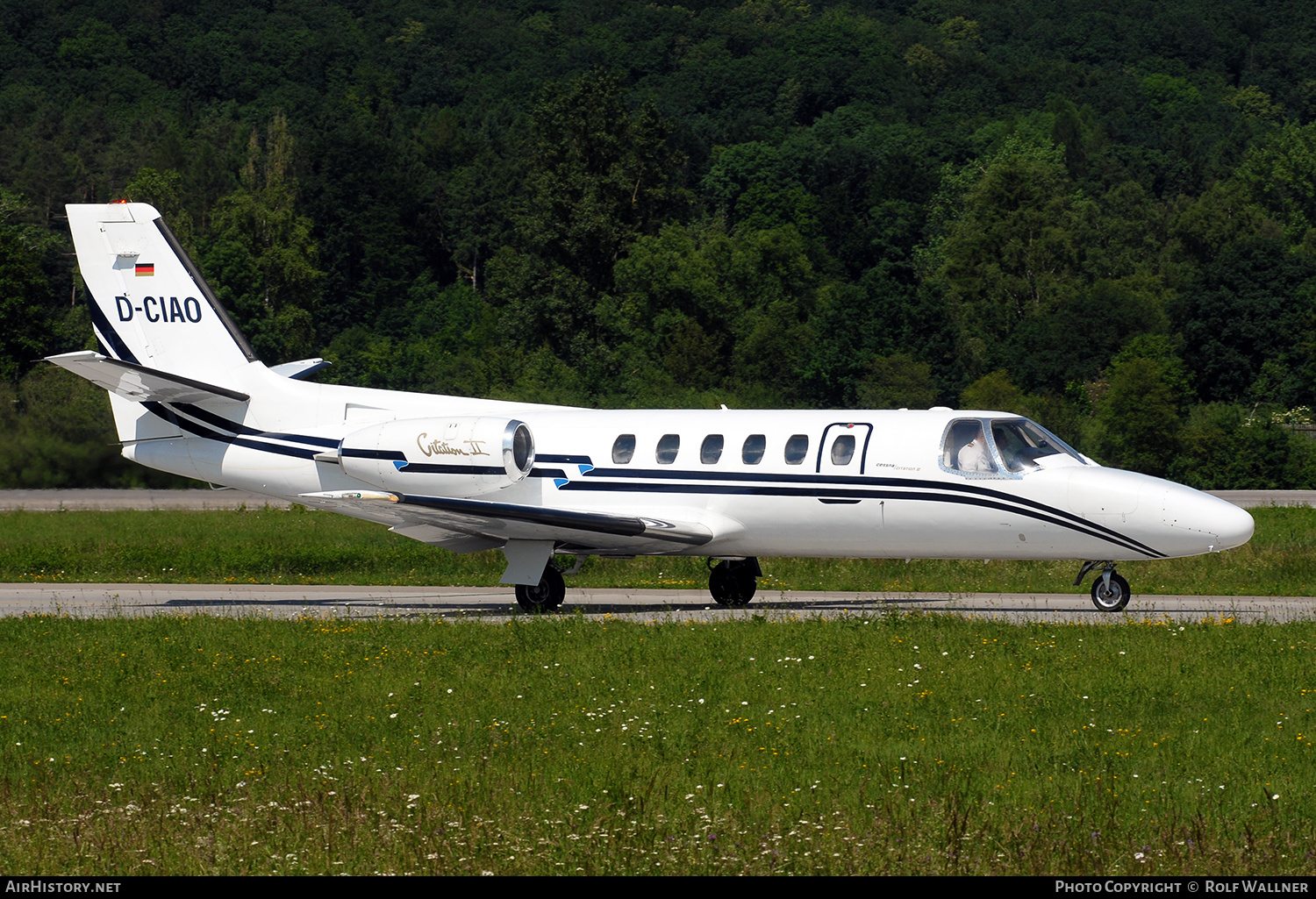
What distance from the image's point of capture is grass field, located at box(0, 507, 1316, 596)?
2997 centimetres

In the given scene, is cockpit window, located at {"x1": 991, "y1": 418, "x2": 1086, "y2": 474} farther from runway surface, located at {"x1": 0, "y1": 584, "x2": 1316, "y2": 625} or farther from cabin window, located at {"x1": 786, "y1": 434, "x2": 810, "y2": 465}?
cabin window, located at {"x1": 786, "y1": 434, "x2": 810, "y2": 465}

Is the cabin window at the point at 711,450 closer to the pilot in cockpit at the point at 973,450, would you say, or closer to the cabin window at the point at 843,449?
the cabin window at the point at 843,449

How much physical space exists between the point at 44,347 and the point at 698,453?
57.2m

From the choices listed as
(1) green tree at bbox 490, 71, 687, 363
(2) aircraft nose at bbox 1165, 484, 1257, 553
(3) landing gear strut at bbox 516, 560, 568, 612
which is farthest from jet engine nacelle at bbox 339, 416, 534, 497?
(1) green tree at bbox 490, 71, 687, 363

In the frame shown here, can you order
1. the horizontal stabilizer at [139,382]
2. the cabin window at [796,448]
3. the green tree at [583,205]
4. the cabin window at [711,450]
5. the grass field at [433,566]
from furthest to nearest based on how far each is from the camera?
the green tree at [583,205] → the grass field at [433,566] → the horizontal stabilizer at [139,382] → the cabin window at [711,450] → the cabin window at [796,448]

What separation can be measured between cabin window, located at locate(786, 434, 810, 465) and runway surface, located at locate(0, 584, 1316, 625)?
218 cm

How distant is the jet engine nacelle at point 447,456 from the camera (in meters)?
24.4

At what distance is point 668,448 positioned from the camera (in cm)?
2433

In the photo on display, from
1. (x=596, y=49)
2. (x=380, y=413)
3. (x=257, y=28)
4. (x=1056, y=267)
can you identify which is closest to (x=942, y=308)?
(x=1056, y=267)

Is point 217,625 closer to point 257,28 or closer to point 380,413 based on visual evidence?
point 380,413

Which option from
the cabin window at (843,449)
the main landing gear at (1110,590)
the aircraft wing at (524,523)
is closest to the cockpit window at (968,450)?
the cabin window at (843,449)

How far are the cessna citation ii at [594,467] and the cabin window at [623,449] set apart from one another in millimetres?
25

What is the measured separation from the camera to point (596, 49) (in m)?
178

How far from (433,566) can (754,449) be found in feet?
37.8
